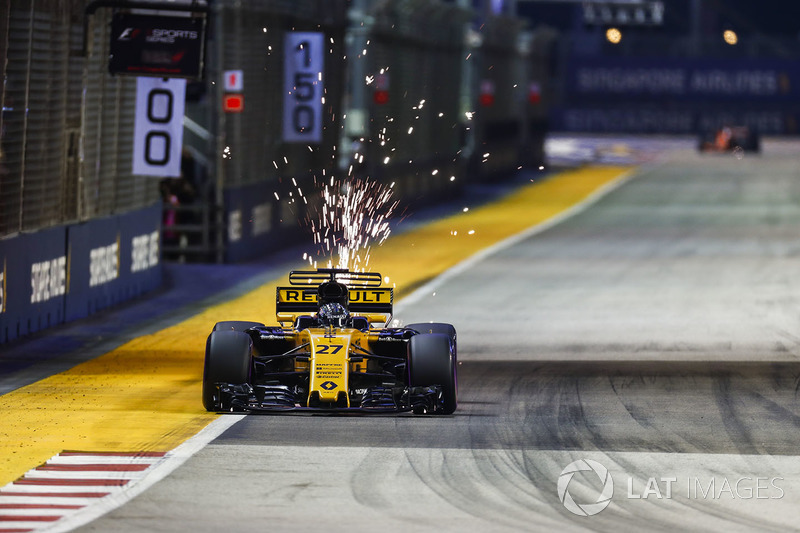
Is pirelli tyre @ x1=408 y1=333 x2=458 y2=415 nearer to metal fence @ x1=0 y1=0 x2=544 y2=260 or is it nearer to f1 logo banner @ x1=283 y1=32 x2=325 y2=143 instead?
metal fence @ x1=0 y1=0 x2=544 y2=260

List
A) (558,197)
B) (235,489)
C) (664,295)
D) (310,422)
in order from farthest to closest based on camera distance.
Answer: (558,197) → (664,295) → (310,422) → (235,489)

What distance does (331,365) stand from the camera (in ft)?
42.6

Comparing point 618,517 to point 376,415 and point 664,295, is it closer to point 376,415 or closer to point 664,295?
point 376,415

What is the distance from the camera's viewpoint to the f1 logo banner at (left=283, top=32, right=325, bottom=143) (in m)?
29.9

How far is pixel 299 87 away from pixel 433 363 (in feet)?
58.9

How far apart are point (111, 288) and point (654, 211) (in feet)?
74.3

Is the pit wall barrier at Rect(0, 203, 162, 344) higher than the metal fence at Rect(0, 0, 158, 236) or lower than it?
lower

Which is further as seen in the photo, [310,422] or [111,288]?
[111,288]

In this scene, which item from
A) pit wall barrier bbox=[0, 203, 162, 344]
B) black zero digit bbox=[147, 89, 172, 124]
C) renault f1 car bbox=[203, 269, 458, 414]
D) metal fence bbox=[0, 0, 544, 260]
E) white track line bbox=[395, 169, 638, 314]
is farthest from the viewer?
white track line bbox=[395, 169, 638, 314]

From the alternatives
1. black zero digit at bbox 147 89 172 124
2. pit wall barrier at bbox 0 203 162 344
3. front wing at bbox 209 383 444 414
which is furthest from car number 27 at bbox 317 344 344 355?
black zero digit at bbox 147 89 172 124

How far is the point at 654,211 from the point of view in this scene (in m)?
42.0

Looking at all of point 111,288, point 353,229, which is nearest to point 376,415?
point 111,288

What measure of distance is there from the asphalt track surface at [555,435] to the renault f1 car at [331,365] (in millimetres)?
187

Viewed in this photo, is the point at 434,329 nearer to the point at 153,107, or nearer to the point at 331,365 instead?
the point at 331,365
